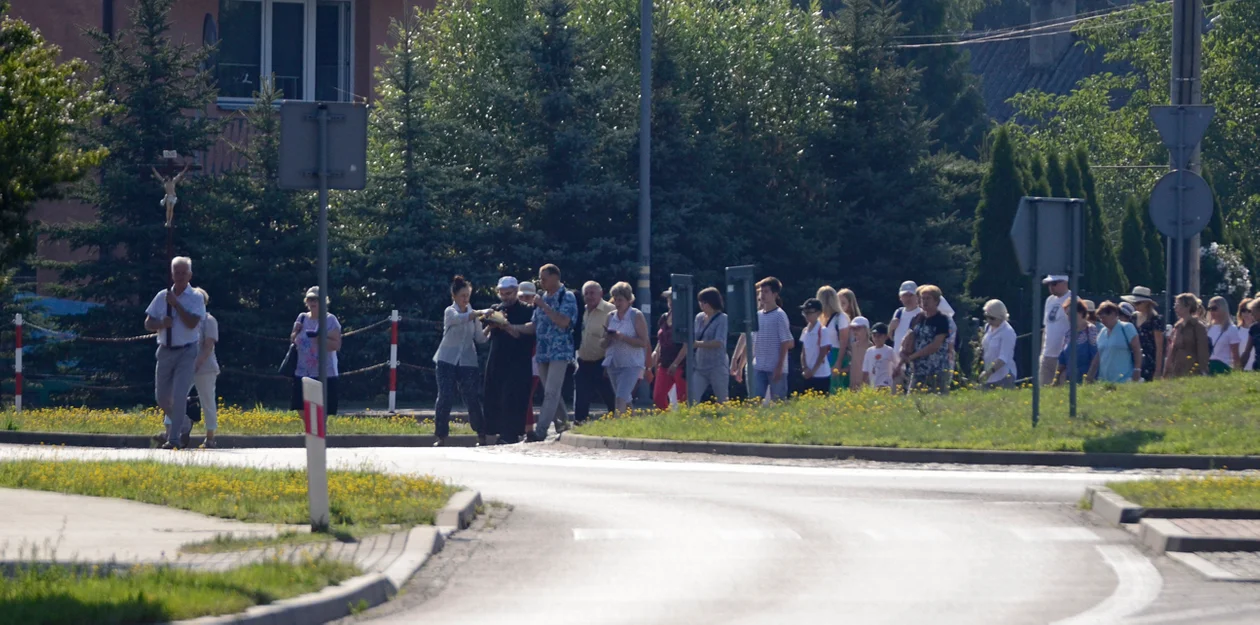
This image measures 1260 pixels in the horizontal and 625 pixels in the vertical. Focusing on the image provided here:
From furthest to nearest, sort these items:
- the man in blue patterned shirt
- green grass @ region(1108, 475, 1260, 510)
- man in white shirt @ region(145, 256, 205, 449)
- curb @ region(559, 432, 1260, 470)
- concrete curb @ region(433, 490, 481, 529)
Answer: the man in blue patterned shirt, man in white shirt @ region(145, 256, 205, 449), curb @ region(559, 432, 1260, 470), green grass @ region(1108, 475, 1260, 510), concrete curb @ region(433, 490, 481, 529)

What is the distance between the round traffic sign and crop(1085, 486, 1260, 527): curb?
27.8ft

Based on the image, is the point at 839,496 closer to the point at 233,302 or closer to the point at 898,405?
the point at 898,405

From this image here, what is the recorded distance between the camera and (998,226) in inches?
1596

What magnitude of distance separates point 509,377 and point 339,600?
467 inches

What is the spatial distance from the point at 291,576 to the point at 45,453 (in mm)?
10367

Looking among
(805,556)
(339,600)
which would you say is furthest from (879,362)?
(339,600)

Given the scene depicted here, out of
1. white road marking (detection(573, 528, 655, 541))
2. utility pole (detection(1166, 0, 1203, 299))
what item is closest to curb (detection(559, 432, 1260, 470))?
white road marking (detection(573, 528, 655, 541))

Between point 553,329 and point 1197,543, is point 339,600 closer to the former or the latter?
point 1197,543

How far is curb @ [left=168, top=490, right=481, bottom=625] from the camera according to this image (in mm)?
7852

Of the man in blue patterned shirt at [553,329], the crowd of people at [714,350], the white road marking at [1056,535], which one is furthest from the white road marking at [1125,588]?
the man in blue patterned shirt at [553,329]

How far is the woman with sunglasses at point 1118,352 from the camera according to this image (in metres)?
21.8

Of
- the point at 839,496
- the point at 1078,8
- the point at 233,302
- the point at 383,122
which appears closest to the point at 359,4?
the point at 383,122

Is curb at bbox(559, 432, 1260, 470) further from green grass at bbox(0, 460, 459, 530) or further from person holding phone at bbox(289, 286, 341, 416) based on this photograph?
green grass at bbox(0, 460, 459, 530)

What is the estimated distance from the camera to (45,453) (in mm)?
18391
